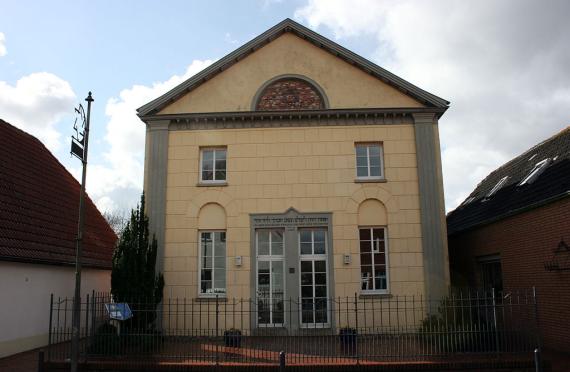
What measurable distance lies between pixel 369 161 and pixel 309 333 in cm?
601

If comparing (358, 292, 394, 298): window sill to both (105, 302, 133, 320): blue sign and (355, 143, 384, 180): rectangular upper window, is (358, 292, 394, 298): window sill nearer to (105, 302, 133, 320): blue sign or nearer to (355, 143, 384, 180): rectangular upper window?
(355, 143, 384, 180): rectangular upper window

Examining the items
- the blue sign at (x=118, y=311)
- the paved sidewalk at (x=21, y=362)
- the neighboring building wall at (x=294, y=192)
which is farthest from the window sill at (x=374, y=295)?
the paved sidewalk at (x=21, y=362)

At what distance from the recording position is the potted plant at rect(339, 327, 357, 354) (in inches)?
484

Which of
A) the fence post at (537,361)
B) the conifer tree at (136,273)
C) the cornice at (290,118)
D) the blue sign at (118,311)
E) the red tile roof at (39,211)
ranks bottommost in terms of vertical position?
the fence post at (537,361)

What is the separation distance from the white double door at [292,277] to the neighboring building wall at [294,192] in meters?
0.48

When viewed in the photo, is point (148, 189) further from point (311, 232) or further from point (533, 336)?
point (533, 336)

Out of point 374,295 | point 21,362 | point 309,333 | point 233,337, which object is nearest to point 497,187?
point 374,295

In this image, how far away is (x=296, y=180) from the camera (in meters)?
16.7

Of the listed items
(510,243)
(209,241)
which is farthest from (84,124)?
(510,243)

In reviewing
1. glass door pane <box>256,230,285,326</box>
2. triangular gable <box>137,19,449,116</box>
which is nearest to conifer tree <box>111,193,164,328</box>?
glass door pane <box>256,230,285,326</box>

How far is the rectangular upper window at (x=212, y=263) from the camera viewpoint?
53.6 ft

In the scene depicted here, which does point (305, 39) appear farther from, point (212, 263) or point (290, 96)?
point (212, 263)

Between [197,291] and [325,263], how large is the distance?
427 centimetres

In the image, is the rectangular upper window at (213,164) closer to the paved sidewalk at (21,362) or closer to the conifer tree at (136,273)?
the conifer tree at (136,273)
